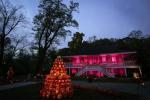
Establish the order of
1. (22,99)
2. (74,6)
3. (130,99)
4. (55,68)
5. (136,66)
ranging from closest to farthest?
(22,99) < (130,99) < (55,68) < (74,6) < (136,66)

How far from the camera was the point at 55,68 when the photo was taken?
16.5 meters

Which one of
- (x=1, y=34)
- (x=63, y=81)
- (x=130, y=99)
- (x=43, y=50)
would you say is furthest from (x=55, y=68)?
(x=1, y=34)

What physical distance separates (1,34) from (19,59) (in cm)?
1569

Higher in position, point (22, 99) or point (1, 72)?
point (1, 72)

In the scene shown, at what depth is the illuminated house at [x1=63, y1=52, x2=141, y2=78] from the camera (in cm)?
4412

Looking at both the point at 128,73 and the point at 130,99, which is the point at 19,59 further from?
the point at 130,99

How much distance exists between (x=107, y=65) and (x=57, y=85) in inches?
1278

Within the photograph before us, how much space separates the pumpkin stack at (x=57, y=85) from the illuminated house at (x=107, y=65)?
93.0ft

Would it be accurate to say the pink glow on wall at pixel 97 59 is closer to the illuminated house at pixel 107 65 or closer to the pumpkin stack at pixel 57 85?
the illuminated house at pixel 107 65

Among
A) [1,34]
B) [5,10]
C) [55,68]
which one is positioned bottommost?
[55,68]

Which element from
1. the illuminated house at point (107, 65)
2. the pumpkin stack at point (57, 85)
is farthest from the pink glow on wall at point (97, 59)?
the pumpkin stack at point (57, 85)

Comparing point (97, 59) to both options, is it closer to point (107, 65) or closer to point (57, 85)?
point (107, 65)

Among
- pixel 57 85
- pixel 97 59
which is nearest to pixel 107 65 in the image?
pixel 97 59

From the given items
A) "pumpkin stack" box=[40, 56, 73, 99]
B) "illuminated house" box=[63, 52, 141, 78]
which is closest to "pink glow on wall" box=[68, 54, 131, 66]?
"illuminated house" box=[63, 52, 141, 78]
